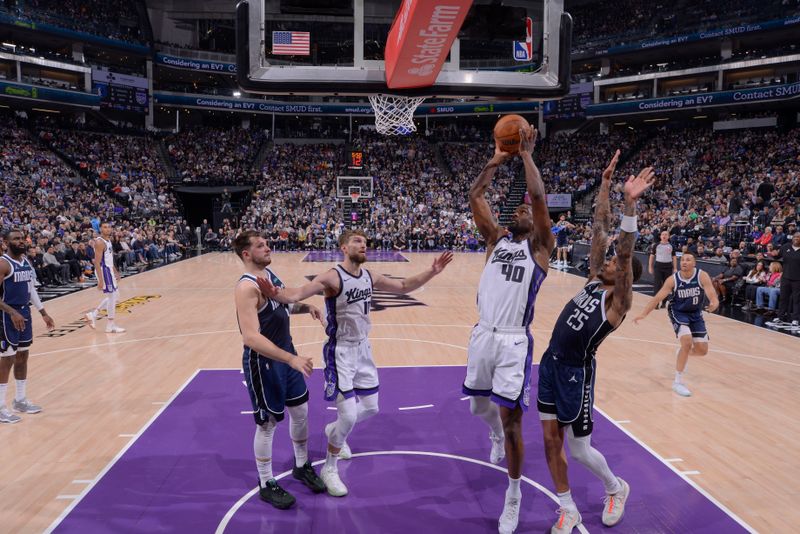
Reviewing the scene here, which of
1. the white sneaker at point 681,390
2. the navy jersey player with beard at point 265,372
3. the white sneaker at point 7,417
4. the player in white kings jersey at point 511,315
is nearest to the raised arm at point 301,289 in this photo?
the navy jersey player with beard at point 265,372

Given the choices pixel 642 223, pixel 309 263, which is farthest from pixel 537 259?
pixel 642 223

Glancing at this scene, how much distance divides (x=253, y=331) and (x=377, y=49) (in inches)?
162

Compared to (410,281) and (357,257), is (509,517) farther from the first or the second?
(357,257)

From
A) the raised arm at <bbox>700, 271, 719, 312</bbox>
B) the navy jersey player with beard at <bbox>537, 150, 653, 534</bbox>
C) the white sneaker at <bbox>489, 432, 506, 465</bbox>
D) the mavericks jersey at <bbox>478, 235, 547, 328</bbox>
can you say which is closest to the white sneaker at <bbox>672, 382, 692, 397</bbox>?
the raised arm at <bbox>700, 271, 719, 312</bbox>

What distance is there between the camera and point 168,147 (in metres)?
35.2

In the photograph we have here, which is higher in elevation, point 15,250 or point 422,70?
point 422,70

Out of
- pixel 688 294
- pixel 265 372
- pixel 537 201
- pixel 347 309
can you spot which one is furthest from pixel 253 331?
pixel 688 294

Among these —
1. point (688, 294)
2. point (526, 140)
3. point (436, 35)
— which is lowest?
point (688, 294)

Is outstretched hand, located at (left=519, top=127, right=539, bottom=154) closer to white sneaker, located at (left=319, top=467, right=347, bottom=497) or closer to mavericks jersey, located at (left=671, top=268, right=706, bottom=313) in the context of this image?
white sneaker, located at (left=319, top=467, right=347, bottom=497)

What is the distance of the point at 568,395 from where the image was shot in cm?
Answer: 382

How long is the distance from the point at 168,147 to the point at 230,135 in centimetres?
405

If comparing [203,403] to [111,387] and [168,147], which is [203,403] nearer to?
[111,387]

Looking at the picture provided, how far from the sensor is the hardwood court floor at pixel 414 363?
178 inches

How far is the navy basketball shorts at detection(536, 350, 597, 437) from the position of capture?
150 inches
